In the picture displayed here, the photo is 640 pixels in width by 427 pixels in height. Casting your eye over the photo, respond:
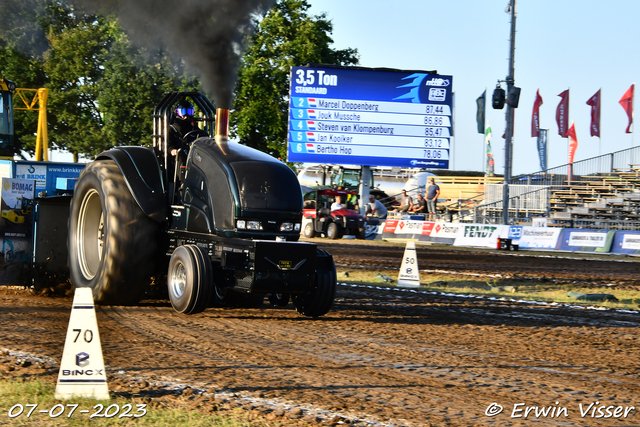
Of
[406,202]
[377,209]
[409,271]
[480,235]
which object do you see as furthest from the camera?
[377,209]

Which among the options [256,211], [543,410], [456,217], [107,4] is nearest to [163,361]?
[256,211]

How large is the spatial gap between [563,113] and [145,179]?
139 feet

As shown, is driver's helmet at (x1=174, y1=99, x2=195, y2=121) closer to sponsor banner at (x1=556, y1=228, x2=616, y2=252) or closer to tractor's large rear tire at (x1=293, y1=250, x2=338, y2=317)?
tractor's large rear tire at (x1=293, y1=250, x2=338, y2=317)

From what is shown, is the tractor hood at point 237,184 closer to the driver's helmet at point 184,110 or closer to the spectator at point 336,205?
the driver's helmet at point 184,110

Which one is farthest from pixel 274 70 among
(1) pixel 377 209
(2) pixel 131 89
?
(1) pixel 377 209

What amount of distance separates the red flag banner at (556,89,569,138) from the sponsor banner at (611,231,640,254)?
933 inches

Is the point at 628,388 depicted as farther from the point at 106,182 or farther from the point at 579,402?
the point at 106,182

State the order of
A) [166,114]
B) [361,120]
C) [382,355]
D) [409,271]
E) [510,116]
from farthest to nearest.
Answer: [361,120]
[510,116]
[409,271]
[166,114]
[382,355]

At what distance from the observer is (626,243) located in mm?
24422

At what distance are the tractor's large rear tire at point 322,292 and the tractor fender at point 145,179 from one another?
1.85m

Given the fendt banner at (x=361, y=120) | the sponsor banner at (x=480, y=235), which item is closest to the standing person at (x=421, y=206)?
the fendt banner at (x=361, y=120)

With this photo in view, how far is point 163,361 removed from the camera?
603cm

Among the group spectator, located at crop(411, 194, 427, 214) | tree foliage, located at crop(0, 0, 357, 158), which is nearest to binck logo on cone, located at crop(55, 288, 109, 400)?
spectator, located at crop(411, 194, 427, 214)

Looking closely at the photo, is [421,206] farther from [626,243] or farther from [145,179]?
[145,179]
